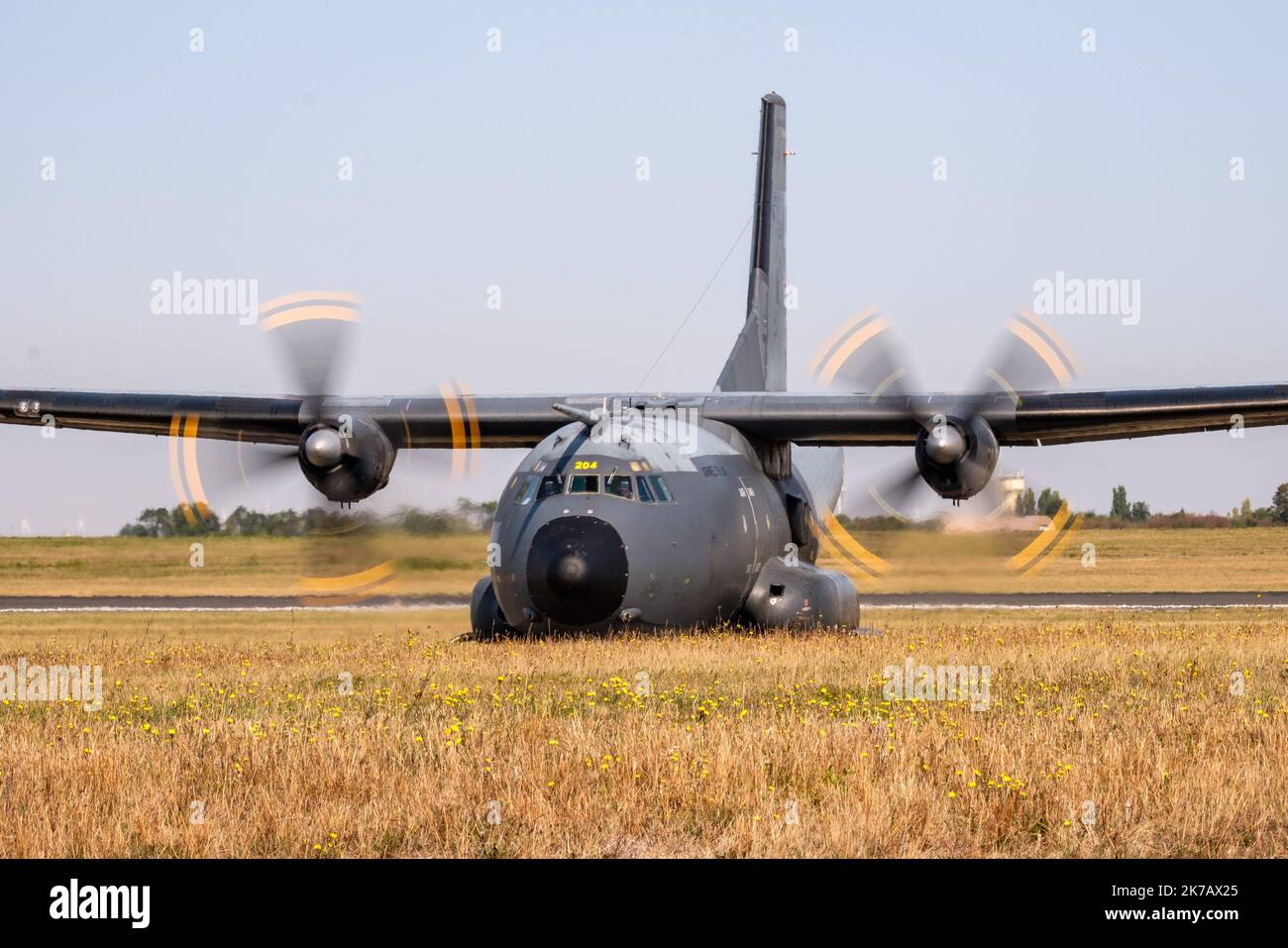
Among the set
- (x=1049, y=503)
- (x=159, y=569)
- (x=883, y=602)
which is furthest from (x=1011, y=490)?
(x=159, y=569)

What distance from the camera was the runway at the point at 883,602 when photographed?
36875mm

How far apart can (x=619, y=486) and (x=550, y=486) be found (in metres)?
0.99

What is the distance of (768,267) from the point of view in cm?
3372

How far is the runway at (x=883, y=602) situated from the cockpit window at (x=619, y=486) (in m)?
16.2

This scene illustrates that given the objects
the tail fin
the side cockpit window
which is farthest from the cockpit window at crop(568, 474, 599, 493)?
the tail fin

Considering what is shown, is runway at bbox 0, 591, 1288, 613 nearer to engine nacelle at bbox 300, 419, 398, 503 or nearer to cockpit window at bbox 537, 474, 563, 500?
engine nacelle at bbox 300, 419, 398, 503

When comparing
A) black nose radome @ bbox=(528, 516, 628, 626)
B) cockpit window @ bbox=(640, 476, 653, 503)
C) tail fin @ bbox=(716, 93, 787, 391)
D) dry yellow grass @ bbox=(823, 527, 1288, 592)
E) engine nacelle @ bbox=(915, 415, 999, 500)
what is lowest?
dry yellow grass @ bbox=(823, 527, 1288, 592)

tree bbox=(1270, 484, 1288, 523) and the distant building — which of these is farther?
tree bbox=(1270, 484, 1288, 523)

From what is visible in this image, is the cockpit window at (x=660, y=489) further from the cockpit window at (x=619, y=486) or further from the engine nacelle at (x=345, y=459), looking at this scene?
the engine nacelle at (x=345, y=459)

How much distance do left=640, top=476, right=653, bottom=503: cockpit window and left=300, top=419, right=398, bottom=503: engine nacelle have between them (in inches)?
224

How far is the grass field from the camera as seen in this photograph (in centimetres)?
2700

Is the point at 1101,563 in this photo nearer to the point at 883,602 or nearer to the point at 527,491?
the point at 883,602

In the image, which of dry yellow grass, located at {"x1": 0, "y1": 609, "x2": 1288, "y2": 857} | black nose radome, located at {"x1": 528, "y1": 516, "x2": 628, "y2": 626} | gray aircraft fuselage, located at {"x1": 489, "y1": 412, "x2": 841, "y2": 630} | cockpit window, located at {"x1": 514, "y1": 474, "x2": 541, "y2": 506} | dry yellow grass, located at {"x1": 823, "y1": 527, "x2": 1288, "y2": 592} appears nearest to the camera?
dry yellow grass, located at {"x1": 0, "y1": 609, "x2": 1288, "y2": 857}

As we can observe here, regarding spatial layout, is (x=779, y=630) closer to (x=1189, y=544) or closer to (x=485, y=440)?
(x=485, y=440)
